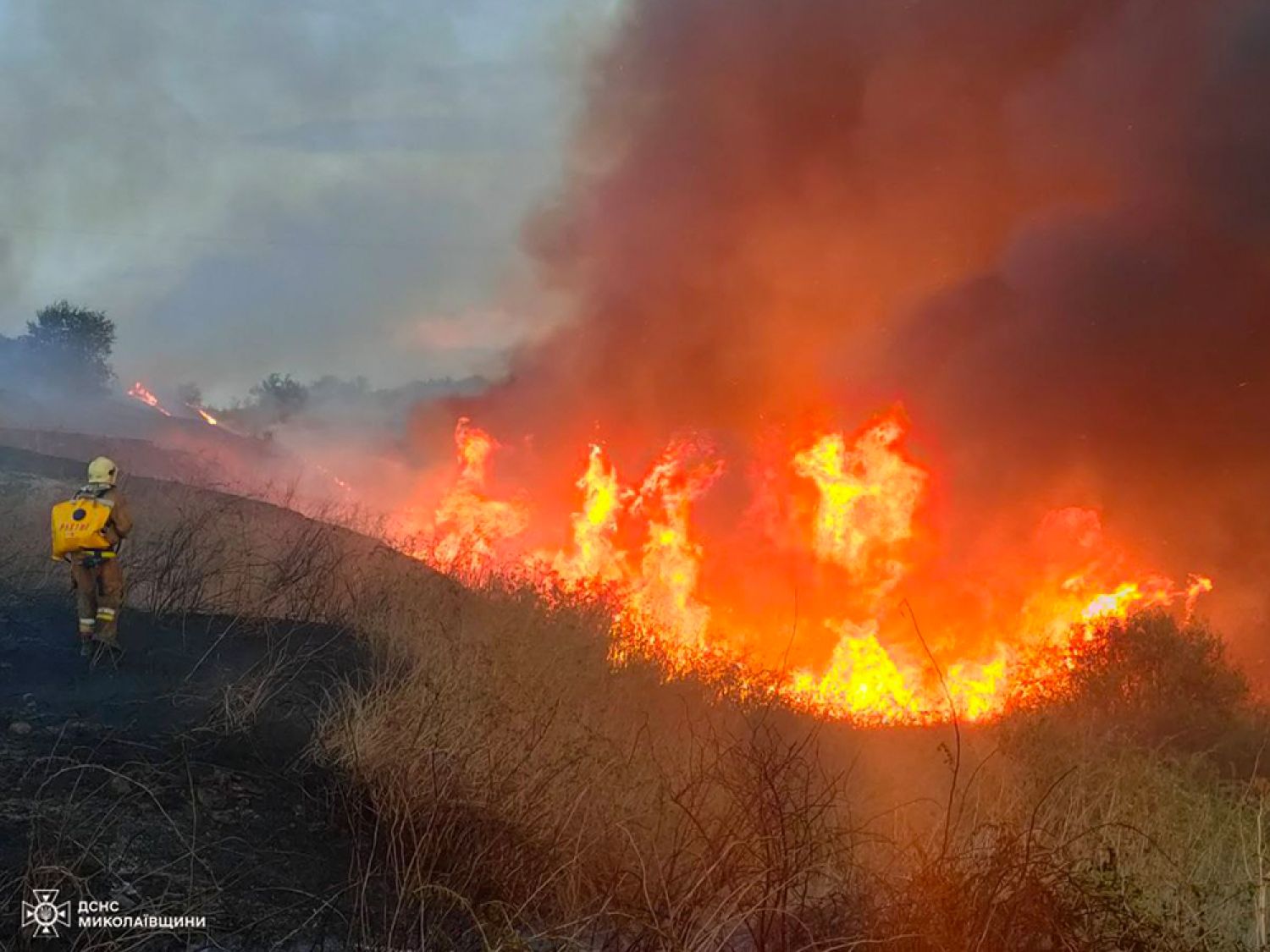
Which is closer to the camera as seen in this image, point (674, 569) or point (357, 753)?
point (357, 753)

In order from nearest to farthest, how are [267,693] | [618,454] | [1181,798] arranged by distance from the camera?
[267,693], [1181,798], [618,454]

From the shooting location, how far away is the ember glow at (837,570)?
13961 millimetres

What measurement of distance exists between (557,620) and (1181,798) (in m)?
6.16

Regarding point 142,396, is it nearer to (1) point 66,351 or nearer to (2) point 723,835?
(1) point 66,351

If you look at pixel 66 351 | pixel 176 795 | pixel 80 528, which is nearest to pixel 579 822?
pixel 176 795

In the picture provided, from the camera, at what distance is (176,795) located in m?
4.60

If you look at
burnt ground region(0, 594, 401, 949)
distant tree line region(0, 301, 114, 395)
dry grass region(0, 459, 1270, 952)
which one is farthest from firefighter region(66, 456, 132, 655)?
distant tree line region(0, 301, 114, 395)

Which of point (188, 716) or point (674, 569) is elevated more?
point (674, 569)

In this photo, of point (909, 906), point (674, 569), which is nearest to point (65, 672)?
point (909, 906)

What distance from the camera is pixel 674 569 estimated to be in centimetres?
1917

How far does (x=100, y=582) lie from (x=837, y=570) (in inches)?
597

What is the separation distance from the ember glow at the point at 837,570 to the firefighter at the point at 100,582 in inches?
216

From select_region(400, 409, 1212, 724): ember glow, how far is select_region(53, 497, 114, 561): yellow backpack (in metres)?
5.59

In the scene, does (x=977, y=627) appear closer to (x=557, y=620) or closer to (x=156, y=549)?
(x=557, y=620)
